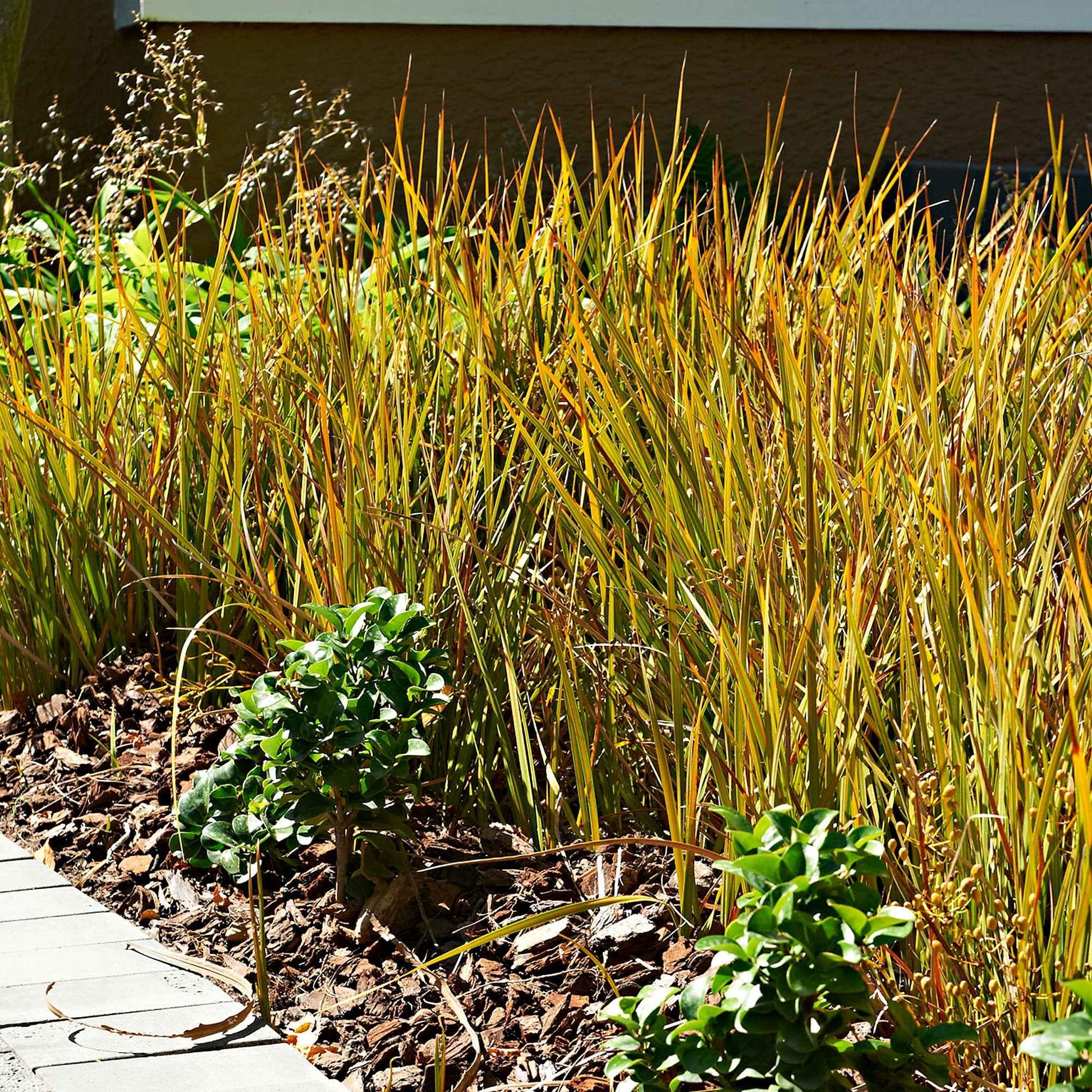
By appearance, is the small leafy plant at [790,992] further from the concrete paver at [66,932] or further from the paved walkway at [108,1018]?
the concrete paver at [66,932]

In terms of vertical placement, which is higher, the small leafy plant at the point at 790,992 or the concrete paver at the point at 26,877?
the small leafy plant at the point at 790,992

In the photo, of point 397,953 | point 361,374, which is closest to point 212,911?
point 397,953

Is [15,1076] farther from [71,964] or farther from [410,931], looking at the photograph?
[410,931]

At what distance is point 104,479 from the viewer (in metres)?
2.52

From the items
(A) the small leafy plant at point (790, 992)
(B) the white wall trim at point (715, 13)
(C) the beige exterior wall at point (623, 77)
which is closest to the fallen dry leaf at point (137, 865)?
(A) the small leafy plant at point (790, 992)

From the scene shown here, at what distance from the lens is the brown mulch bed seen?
5.66 ft

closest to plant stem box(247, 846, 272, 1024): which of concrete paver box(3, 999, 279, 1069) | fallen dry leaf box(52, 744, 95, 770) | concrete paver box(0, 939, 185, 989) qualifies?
concrete paver box(3, 999, 279, 1069)

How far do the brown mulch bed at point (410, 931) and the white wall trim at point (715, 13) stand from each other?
483 cm

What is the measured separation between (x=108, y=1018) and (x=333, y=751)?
458 mm

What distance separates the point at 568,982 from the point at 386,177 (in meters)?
2.35

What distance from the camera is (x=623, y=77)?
6.62 m

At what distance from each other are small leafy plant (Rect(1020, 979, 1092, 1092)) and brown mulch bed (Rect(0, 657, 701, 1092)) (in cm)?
56

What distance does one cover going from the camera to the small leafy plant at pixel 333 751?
1924mm

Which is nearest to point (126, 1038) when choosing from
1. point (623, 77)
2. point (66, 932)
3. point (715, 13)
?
point (66, 932)
